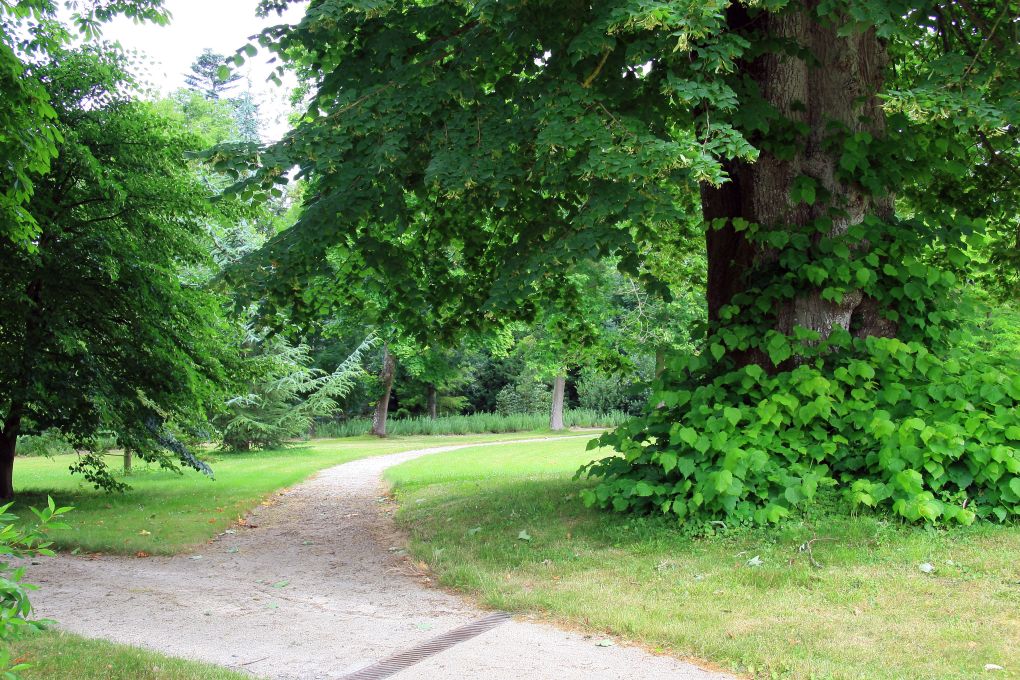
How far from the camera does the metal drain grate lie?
182 inches

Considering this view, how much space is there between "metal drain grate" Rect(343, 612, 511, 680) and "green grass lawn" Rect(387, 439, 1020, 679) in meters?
0.29

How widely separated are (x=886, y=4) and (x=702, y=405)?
3444mm

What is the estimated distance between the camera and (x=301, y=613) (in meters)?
6.12

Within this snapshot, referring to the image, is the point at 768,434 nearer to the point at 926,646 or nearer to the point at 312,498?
the point at 926,646

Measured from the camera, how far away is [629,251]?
696cm

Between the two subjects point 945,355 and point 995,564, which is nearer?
point 995,564

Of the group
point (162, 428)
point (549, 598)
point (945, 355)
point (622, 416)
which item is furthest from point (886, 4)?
point (622, 416)

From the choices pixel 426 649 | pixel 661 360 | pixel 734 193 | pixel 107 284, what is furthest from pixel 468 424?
pixel 426 649

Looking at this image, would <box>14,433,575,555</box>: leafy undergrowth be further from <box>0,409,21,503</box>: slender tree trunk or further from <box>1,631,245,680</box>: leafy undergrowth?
<box>1,631,245,680</box>: leafy undergrowth

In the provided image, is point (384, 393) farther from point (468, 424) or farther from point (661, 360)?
point (661, 360)

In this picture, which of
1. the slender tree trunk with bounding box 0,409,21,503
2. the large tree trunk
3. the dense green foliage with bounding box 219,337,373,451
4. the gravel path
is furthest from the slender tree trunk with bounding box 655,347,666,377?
the dense green foliage with bounding box 219,337,373,451

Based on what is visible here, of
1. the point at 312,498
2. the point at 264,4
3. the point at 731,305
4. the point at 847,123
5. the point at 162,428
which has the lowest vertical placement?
the point at 312,498

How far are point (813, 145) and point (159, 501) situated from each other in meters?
10.7

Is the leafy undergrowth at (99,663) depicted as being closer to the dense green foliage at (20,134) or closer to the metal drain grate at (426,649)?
the metal drain grate at (426,649)
